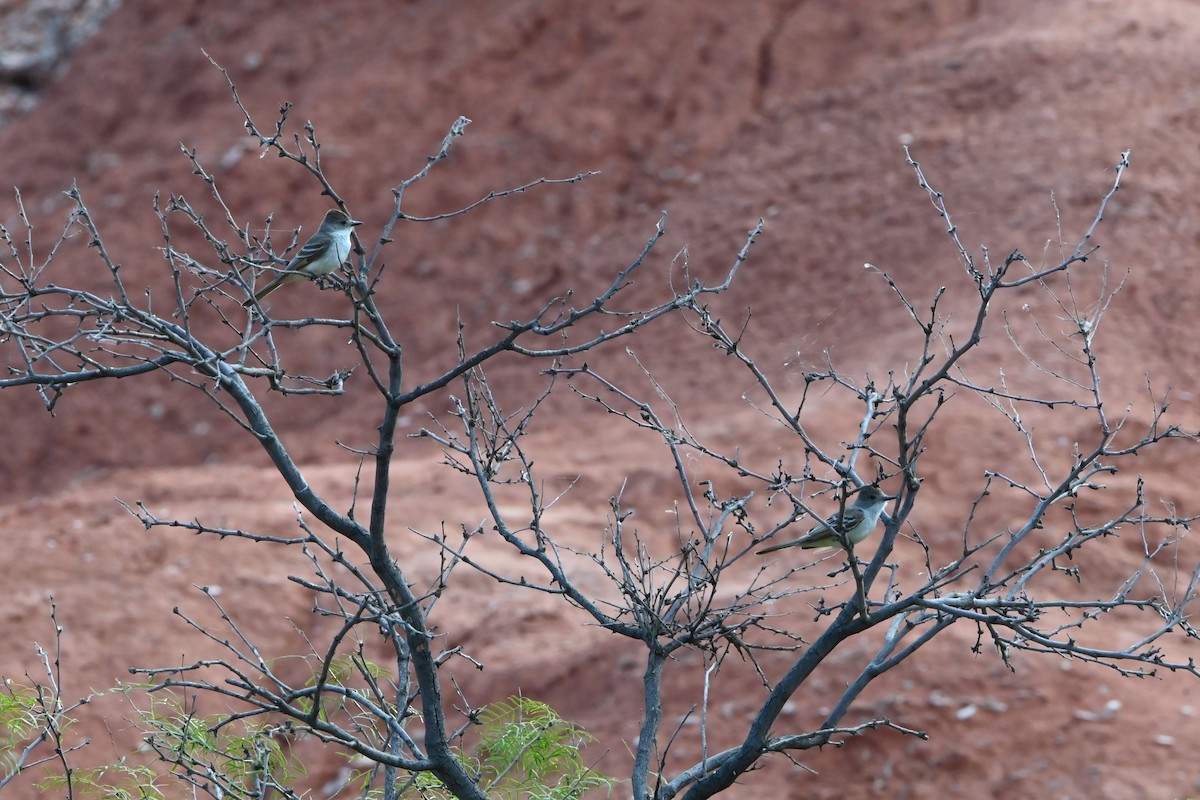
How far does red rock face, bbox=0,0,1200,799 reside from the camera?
898 cm

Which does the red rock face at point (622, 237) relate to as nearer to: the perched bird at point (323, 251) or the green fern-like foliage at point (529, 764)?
the green fern-like foliage at point (529, 764)

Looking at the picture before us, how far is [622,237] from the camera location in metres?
16.3

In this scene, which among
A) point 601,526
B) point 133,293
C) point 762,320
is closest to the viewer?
point 601,526

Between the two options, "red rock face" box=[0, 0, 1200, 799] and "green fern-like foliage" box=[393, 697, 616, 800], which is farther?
"red rock face" box=[0, 0, 1200, 799]

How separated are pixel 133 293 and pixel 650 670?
547 inches

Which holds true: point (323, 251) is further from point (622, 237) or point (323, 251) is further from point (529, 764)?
point (622, 237)

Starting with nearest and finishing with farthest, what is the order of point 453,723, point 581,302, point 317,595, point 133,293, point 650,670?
point 650,670 → point 453,723 → point 317,595 → point 581,302 → point 133,293

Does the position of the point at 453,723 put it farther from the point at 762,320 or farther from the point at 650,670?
the point at 762,320

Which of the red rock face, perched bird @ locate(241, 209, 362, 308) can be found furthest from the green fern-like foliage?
the red rock face

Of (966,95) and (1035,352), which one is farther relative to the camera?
(966,95)

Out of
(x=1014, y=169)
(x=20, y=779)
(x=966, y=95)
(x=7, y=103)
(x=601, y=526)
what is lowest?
(x=20, y=779)

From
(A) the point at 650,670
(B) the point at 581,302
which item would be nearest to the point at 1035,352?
(B) the point at 581,302

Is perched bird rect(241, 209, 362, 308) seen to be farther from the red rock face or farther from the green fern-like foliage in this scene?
the red rock face

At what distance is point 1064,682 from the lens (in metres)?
8.64
